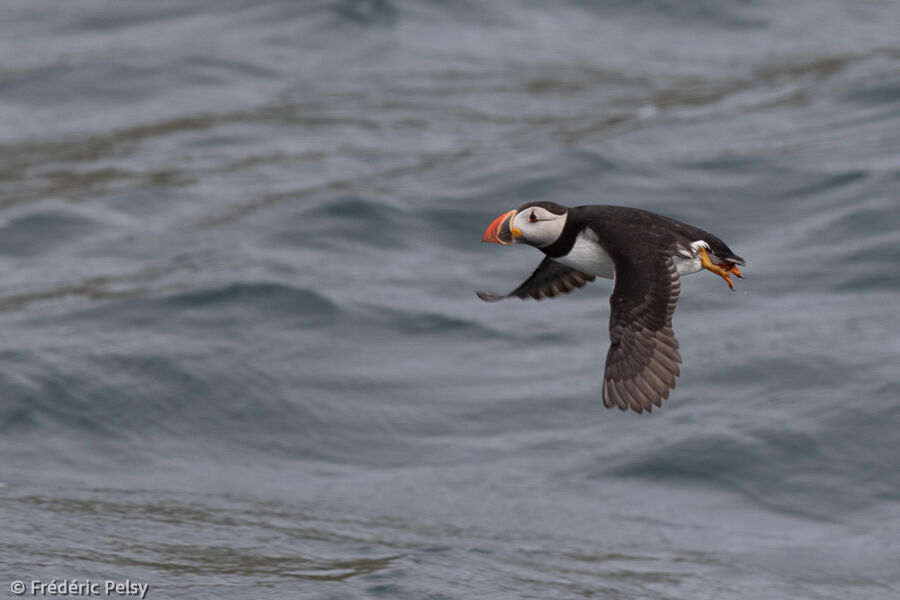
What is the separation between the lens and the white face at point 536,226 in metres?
6.05

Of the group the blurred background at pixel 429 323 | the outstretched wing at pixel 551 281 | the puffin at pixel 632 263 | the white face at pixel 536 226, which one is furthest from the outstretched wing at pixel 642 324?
the blurred background at pixel 429 323

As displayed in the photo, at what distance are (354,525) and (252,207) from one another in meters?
6.43

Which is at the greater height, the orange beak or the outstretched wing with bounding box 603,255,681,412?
the orange beak

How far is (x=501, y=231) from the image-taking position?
6.01m

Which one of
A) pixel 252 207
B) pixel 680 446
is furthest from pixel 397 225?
pixel 680 446

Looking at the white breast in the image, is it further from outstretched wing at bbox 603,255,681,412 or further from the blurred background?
the blurred background

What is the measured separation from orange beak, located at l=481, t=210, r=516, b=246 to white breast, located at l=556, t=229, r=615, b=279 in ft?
0.97

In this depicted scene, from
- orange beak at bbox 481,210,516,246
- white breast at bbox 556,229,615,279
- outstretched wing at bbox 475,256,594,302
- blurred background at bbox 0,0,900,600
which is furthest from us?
blurred background at bbox 0,0,900,600

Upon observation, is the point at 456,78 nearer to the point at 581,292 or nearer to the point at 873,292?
the point at 581,292

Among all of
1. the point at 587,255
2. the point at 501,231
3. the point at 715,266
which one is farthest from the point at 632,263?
the point at 501,231

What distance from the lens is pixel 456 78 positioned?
19.0m

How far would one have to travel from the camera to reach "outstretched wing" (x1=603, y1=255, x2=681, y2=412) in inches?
233

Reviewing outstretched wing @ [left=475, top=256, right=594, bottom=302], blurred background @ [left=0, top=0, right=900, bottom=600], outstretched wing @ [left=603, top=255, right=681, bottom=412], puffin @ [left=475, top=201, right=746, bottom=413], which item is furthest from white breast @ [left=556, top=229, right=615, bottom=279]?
blurred background @ [left=0, top=0, right=900, bottom=600]

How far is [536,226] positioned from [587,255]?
0.88 ft
